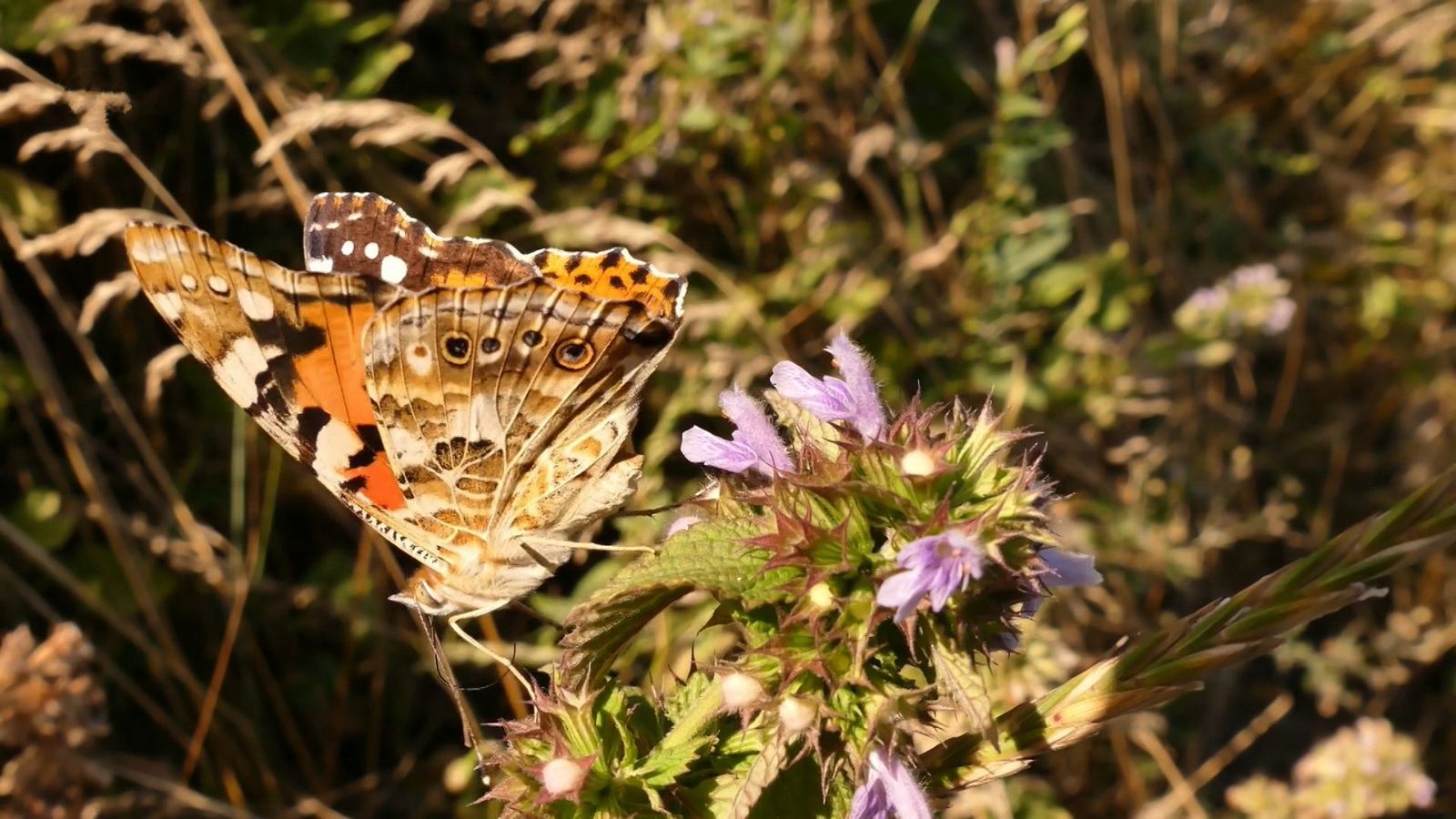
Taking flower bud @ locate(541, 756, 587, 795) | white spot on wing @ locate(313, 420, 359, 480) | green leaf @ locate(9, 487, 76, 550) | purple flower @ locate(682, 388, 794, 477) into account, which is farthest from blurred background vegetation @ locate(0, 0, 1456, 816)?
→ flower bud @ locate(541, 756, 587, 795)

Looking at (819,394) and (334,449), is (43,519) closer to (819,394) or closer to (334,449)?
(334,449)

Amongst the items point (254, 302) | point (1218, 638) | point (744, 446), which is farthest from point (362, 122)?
point (1218, 638)

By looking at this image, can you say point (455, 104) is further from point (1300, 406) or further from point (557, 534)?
point (1300, 406)

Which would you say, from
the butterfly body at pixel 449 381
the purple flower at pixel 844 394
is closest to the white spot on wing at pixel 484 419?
the butterfly body at pixel 449 381

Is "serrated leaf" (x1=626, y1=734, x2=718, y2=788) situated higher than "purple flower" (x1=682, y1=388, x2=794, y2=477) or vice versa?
"purple flower" (x1=682, y1=388, x2=794, y2=477)

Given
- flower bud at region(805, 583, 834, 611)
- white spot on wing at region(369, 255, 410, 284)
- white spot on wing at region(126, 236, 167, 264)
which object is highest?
white spot on wing at region(126, 236, 167, 264)

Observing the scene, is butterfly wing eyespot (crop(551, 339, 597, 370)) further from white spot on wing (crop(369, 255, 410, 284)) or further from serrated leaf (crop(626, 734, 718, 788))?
serrated leaf (crop(626, 734, 718, 788))
